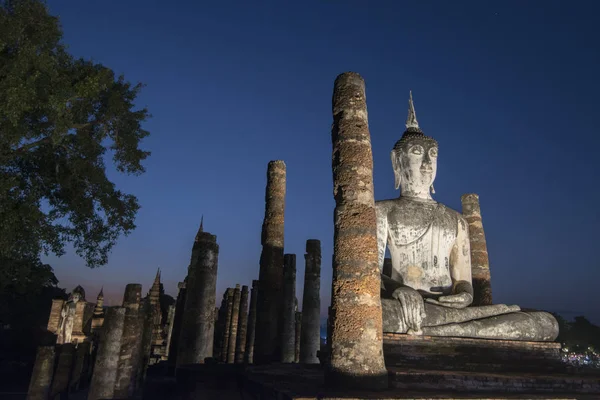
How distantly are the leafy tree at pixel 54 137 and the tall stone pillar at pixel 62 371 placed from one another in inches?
109

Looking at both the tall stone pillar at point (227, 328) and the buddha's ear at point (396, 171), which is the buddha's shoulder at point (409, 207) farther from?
the tall stone pillar at point (227, 328)

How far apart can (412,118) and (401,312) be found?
4712mm

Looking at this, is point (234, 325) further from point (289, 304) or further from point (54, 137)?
point (54, 137)

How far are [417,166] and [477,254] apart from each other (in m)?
4.14

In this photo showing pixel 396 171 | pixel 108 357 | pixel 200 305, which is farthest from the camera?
pixel 200 305

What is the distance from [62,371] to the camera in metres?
12.1

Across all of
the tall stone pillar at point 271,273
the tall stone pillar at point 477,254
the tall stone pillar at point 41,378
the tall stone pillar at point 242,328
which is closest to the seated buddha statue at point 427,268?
the tall stone pillar at point 477,254

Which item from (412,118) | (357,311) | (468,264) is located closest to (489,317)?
(468,264)

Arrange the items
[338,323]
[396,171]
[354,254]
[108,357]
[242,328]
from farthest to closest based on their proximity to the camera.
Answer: [242,328] → [108,357] → [396,171] → [354,254] → [338,323]

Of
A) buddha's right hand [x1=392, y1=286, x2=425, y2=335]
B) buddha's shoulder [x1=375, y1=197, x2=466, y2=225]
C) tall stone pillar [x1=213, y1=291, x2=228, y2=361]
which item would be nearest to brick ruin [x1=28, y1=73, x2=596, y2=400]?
buddha's right hand [x1=392, y1=286, x2=425, y2=335]

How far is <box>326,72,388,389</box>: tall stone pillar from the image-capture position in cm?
546

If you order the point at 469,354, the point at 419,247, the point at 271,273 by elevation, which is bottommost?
the point at 469,354

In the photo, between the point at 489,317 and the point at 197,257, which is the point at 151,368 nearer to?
the point at 197,257

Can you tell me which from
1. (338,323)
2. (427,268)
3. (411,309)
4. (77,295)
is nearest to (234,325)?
(77,295)
